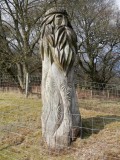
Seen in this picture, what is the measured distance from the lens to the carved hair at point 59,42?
18.8ft

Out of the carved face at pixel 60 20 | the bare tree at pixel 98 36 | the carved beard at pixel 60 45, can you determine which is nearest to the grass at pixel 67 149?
the carved beard at pixel 60 45

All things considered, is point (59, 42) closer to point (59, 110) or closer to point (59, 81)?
point (59, 81)

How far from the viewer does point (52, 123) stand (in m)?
5.84

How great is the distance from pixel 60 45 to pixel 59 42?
6 centimetres

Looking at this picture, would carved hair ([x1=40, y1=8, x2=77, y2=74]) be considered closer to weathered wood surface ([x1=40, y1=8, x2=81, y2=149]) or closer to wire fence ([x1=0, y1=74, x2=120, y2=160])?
weathered wood surface ([x1=40, y1=8, x2=81, y2=149])

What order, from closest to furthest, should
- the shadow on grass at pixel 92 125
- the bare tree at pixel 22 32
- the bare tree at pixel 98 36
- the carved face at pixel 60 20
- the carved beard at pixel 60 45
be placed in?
the carved beard at pixel 60 45, the carved face at pixel 60 20, the shadow on grass at pixel 92 125, the bare tree at pixel 22 32, the bare tree at pixel 98 36

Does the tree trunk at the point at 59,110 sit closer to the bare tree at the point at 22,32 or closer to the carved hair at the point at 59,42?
the carved hair at the point at 59,42

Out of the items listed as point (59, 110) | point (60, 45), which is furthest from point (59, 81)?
point (60, 45)

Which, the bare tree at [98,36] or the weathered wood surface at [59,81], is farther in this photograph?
the bare tree at [98,36]

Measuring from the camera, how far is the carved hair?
225 inches

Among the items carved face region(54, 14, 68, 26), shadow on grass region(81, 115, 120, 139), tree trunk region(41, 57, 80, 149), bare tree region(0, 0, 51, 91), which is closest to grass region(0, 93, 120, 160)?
shadow on grass region(81, 115, 120, 139)

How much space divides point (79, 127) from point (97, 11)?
1979cm

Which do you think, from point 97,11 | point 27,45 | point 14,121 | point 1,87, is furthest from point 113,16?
point 14,121

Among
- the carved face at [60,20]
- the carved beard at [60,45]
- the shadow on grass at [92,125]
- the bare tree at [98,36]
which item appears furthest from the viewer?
the bare tree at [98,36]
